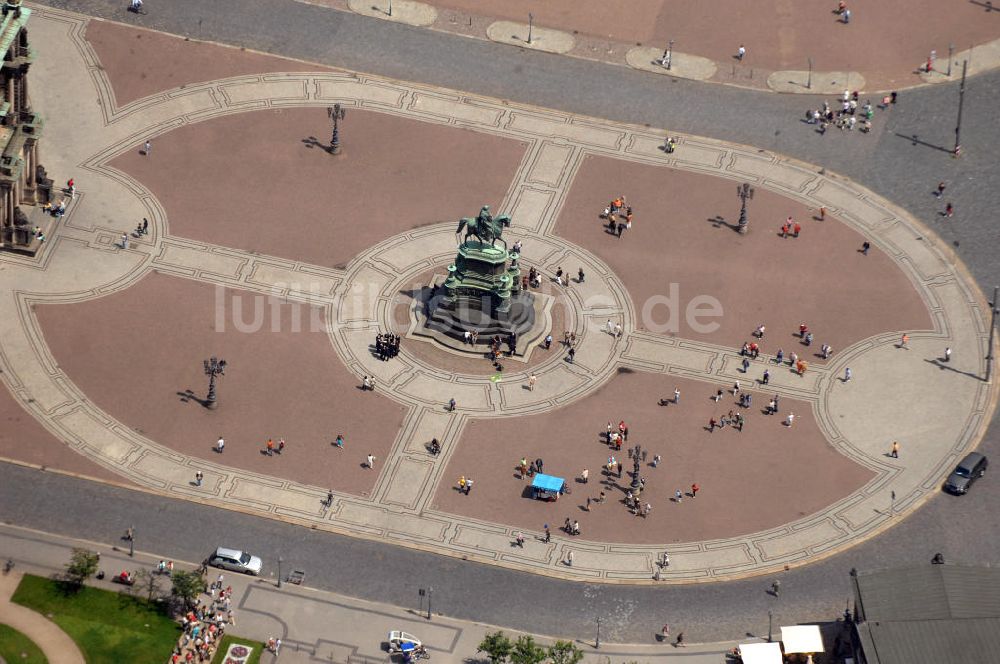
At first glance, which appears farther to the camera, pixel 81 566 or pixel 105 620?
pixel 81 566

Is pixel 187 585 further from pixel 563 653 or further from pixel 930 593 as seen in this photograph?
pixel 930 593

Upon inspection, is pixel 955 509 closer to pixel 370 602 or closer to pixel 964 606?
pixel 964 606

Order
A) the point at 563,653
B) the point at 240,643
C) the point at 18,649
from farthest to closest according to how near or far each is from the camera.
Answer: the point at 240,643
the point at 18,649
the point at 563,653

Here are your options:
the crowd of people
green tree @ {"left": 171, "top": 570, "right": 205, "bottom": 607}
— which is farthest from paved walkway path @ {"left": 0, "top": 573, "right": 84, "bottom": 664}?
green tree @ {"left": 171, "top": 570, "right": 205, "bottom": 607}

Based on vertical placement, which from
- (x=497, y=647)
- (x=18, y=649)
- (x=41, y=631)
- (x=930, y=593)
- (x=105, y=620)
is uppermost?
(x=930, y=593)

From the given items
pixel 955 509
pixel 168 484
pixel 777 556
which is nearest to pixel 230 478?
pixel 168 484

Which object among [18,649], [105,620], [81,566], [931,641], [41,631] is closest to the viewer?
[931,641]

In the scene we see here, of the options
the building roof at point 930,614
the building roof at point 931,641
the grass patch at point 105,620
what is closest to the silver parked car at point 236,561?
the grass patch at point 105,620

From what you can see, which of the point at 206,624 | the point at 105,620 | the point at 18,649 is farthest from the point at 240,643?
the point at 18,649
